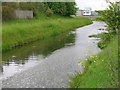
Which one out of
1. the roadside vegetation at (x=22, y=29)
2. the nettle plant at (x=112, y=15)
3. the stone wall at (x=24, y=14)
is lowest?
the roadside vegetation at (x=22, y=29)

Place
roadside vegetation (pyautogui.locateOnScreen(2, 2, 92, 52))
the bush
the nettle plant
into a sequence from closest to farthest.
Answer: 1. the nettle plant
2. roadside vegetation (pyautogui.locateOnScreen(2, 2, 92, 52))
3. the bush

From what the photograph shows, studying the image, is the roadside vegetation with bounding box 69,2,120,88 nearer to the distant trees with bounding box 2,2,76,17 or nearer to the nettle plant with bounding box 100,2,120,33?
the nettle plant with bounding box 100,2,120,33

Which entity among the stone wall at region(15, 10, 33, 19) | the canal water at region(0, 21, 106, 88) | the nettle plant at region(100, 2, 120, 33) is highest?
the nettle plant at region(100, 2, 120, 33)

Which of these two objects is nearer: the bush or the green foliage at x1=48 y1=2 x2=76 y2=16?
the bush

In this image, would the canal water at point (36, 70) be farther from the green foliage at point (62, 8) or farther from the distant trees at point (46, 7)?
the green foliage at point (62, 8)

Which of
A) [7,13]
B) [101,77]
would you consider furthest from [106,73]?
[7,13]

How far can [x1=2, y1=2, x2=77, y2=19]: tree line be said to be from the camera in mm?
32841

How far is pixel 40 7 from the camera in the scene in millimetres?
50281

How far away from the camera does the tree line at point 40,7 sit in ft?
108

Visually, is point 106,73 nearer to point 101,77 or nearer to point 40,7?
point 101,77

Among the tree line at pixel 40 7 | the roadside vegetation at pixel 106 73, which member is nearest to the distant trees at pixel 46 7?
the tree line at pixel 40 7

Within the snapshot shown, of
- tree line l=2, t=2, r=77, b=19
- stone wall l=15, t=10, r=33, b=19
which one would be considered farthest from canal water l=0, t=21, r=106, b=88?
stone wall l=15, t=10, r=33, b=19

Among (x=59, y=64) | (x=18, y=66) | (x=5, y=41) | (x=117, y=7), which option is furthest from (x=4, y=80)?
(x=5, y=41)

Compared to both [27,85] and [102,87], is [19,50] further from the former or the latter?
[102,87]
